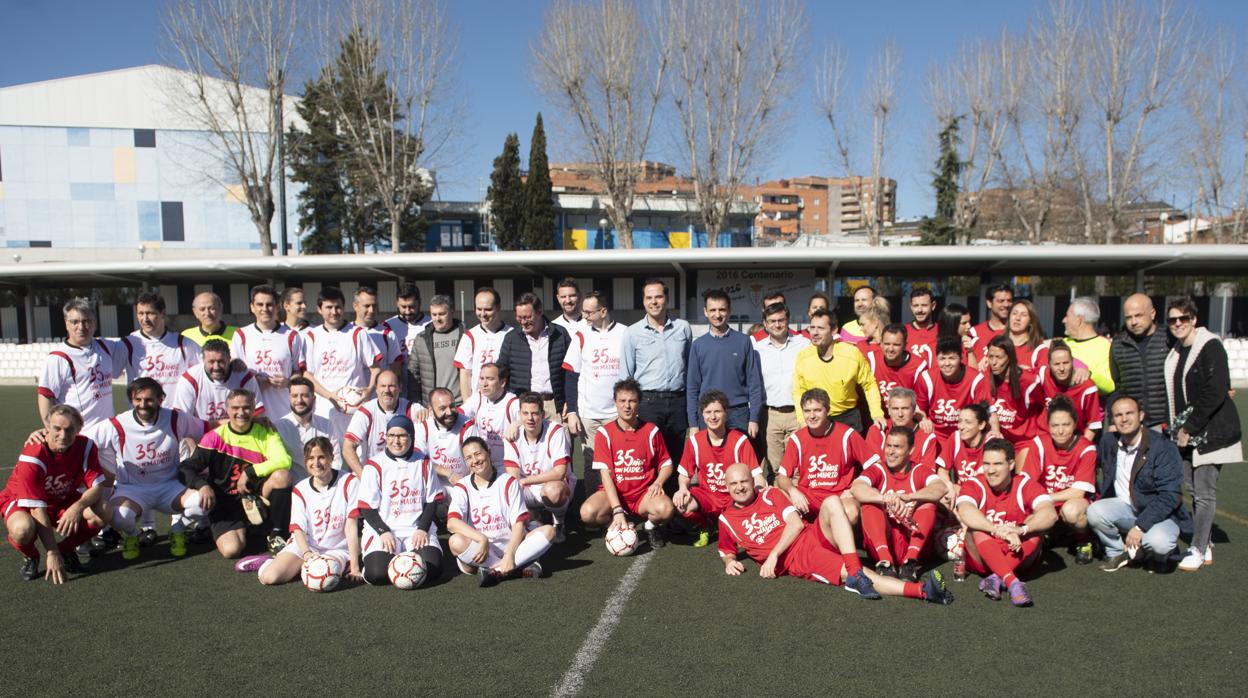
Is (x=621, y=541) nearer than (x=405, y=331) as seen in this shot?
Yes


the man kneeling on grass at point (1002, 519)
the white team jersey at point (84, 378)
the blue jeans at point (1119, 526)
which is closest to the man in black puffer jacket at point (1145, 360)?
the blue jeans at point (1119, 526)

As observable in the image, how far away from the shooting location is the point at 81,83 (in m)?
31.7

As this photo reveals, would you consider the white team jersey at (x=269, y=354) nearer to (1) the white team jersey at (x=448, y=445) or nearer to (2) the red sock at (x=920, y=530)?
(1) the white team jersey at (x=448, y=445)

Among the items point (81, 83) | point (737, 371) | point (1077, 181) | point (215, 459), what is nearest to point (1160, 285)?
point (1077, 181)

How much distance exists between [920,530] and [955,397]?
1136 mm

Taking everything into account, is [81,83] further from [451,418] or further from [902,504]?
[902,504]

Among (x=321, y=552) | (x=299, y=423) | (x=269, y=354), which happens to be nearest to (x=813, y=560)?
(x=321, y=552)

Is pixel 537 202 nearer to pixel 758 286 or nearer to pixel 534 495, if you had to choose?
pixel 758 286

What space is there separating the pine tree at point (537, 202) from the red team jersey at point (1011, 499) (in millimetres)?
33732

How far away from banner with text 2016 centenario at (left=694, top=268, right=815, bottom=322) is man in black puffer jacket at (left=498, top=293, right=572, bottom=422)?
9.76 m

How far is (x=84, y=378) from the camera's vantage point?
205 inches

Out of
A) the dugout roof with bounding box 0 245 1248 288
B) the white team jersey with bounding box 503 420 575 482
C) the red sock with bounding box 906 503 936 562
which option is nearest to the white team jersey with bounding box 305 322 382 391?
the white team jersey with bounding box 503 420 575 482

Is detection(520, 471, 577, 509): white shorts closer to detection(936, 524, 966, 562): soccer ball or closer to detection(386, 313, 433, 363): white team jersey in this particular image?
detection(386, 313, 433, 363): white team jersey

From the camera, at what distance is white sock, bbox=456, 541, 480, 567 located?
434cm
